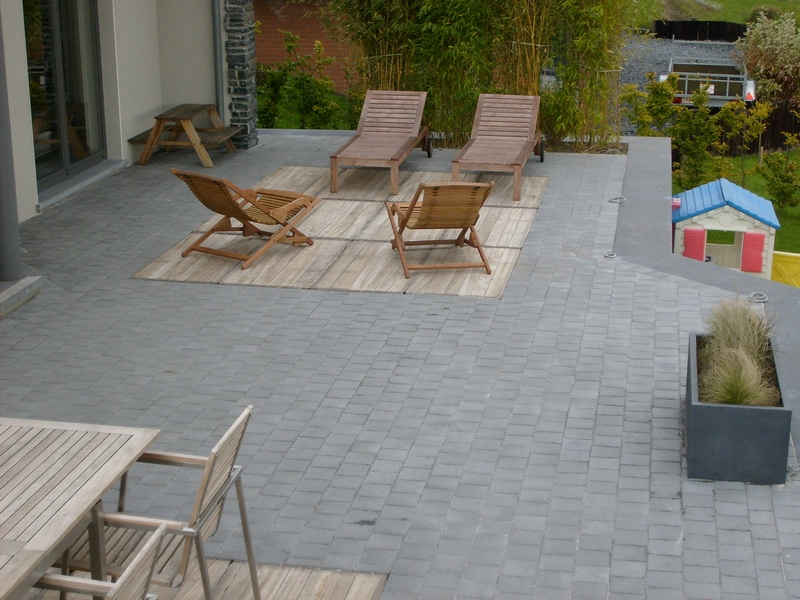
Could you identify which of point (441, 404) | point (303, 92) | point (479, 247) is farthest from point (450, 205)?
point (303, 92)

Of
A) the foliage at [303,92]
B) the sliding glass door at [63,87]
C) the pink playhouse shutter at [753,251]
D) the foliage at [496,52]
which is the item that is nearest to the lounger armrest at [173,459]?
the sliding glass door at [63,87]

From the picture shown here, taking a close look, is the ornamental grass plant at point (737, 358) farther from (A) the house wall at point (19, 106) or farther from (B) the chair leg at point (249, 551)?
(A) the house wall at point (19, 106)

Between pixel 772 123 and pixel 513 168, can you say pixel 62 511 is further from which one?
pixel 772 123

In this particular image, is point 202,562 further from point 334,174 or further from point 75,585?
point 334,174

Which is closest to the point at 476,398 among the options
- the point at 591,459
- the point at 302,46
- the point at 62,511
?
the point at 591,459

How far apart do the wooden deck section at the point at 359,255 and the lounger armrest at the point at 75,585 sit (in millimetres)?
4609

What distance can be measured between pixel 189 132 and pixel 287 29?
13207 mm

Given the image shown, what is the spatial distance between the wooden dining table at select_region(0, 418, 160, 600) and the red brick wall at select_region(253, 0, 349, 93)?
19.4 metres

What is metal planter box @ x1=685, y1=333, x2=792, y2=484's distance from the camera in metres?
4.94

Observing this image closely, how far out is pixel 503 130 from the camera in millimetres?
10609

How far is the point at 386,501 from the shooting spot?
495 cm

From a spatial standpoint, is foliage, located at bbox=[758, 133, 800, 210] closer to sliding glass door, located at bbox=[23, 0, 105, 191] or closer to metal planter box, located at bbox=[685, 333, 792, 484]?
sliding glass door, located at bbox=[23, 0, 105, 191]

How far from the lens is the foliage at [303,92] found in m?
15.5

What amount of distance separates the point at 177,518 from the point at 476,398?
1908 mm
